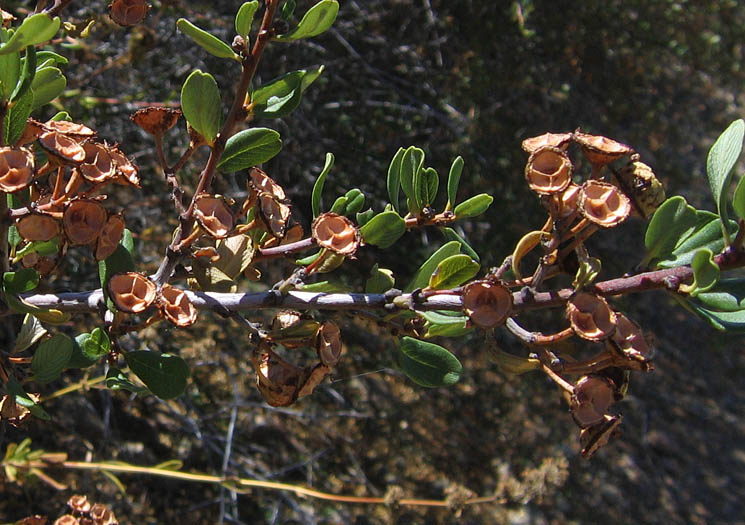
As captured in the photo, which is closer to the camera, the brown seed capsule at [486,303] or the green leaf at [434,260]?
the brown seed capsule at [486,303]

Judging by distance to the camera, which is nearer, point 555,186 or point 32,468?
point 555,186

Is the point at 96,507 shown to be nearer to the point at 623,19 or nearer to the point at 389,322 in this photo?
the point at 389,322

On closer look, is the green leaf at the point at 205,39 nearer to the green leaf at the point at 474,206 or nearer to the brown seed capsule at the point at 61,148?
the brown seed capsule at the point at 61,148

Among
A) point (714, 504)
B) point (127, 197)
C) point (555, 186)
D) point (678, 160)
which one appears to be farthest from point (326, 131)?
point (714, 504)

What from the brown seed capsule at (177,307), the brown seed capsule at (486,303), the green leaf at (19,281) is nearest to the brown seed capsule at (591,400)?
the brown seed capsule at (486,303)

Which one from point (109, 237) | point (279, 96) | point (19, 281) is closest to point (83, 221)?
point (109, 237)

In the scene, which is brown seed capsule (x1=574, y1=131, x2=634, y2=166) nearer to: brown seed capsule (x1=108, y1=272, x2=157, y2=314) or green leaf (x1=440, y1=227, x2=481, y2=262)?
green leaf (x1=440, y1=227, x2=481, y2=262)
